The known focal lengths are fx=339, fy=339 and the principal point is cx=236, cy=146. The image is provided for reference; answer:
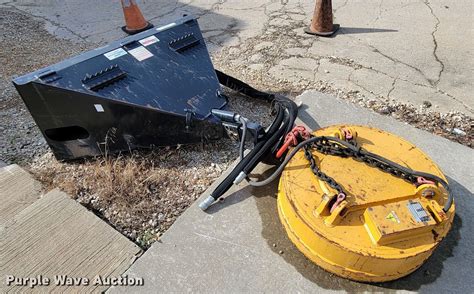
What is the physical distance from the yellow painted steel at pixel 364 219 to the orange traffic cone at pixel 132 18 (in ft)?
12.5

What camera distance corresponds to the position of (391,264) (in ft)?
5.04

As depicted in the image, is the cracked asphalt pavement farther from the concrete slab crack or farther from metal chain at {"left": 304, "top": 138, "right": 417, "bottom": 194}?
metal chain at {"left": 304, "top": 138, "right": 417, "bottom": 194}

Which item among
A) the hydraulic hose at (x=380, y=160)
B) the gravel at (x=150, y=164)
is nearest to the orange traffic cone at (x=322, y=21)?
the gravel at (x=150, y=164)

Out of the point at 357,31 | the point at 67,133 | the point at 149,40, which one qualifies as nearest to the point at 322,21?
the point at 357,31

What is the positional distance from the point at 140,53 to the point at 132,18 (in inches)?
102

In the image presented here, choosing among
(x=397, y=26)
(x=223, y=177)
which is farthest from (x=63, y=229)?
(x=397, y=26)

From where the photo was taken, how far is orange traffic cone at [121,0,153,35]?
15.1 feet

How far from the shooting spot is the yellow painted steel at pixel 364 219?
151cm

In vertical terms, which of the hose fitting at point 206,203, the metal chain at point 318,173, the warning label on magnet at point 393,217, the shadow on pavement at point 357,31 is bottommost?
the shadow on pavement at point 357,31

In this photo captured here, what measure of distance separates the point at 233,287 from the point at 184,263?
30 cm

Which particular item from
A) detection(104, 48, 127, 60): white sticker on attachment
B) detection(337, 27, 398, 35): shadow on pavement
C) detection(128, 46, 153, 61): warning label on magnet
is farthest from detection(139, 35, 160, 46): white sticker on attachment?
detection(337, 27, 398, 35): shadow on pavement

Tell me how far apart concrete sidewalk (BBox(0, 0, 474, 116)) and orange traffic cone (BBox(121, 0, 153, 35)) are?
243 millimetres

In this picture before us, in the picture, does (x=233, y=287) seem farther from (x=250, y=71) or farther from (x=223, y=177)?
(x=250, y=71)

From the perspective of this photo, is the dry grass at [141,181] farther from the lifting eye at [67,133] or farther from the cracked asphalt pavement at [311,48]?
the cracked asphalt pavement at [311,48]
